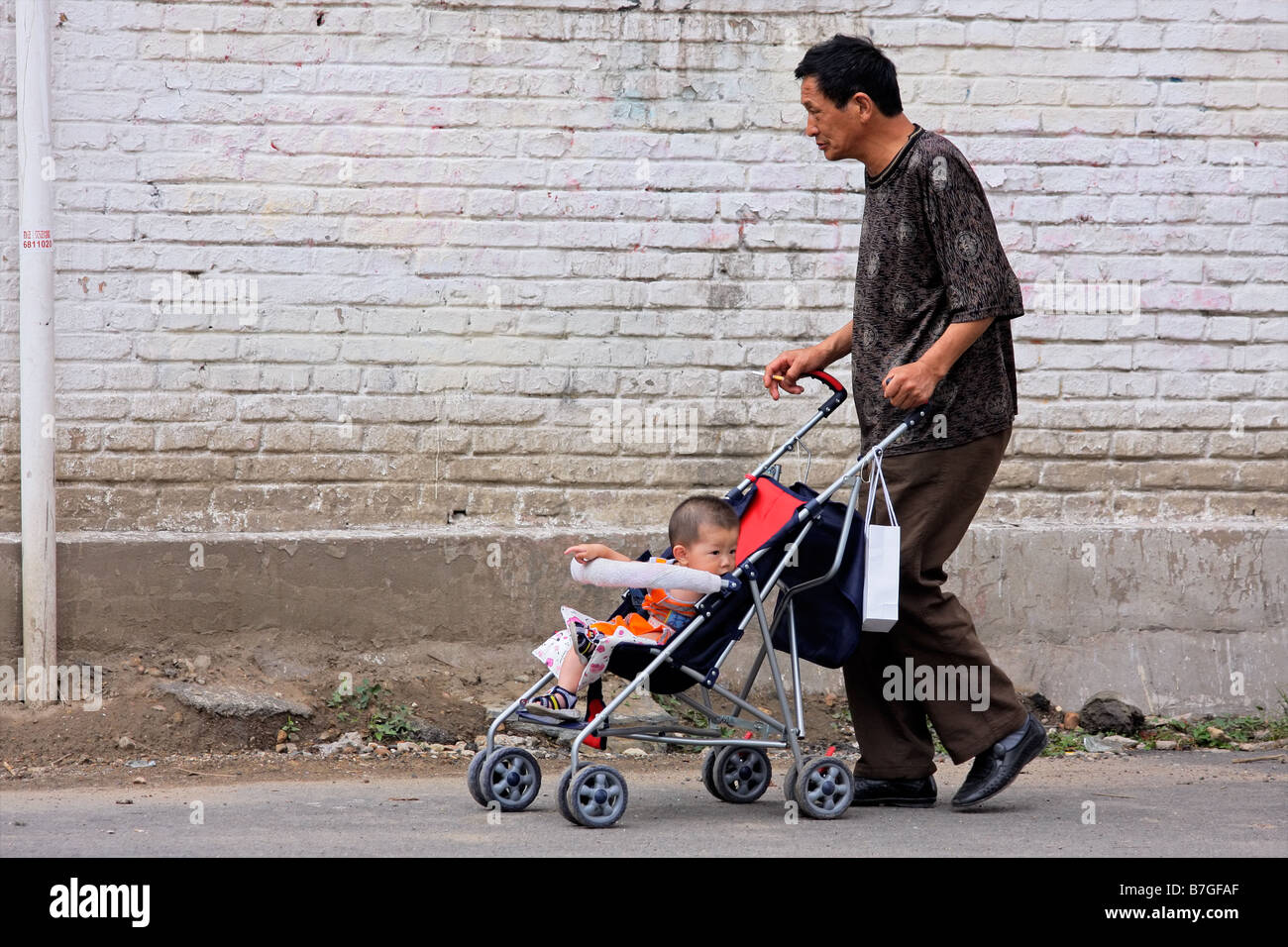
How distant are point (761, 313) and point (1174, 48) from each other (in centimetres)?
211

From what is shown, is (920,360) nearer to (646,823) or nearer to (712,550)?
(712,550)

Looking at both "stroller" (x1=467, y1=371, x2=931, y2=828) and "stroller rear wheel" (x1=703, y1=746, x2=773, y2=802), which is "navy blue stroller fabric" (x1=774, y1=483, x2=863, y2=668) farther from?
"stroller rear wheel" (x1=703, y1=746, x2=773, y2=802)

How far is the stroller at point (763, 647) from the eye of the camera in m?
4.07

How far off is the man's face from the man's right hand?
0.65 metres

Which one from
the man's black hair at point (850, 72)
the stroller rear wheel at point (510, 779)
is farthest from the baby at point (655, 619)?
the man's black hair at point (850, 72)

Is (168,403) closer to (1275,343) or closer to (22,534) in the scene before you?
(22,534)

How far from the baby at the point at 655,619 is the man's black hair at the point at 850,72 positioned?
1.28 metres

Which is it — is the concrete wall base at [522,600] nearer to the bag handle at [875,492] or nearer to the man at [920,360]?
the man at [920,360]

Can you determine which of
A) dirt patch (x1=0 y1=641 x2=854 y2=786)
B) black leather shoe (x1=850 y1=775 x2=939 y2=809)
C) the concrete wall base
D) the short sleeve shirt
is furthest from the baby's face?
the concrete wall base

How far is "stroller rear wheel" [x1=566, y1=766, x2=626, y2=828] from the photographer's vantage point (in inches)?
157

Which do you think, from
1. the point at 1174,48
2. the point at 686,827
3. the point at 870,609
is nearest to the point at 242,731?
the point at 686,827

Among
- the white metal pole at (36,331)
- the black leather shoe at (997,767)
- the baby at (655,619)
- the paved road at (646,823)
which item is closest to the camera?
the paved road at (646,823)

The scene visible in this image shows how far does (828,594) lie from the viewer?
431cm

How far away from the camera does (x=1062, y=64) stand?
6148 millimetres
